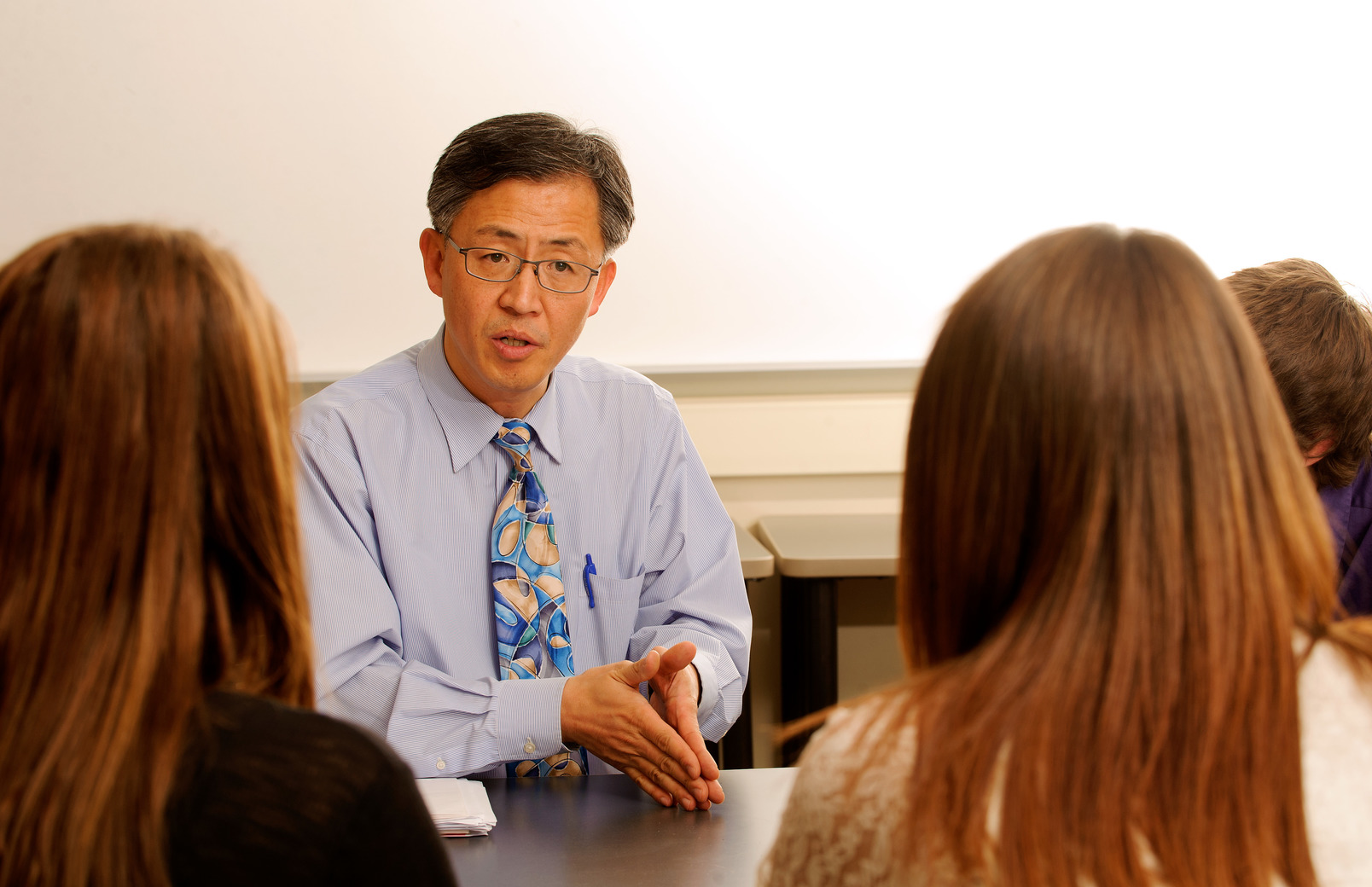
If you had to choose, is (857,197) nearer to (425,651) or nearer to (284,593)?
(425,651)

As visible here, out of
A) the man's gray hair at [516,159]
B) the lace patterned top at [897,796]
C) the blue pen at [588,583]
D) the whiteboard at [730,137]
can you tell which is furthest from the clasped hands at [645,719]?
the whiteboard at [730,137]

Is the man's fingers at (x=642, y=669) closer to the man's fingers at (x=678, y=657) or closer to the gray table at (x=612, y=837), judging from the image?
the man's fingers at (x=678, y=657)

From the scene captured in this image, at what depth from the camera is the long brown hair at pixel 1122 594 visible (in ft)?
1.81

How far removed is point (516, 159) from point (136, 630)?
1.03 meters

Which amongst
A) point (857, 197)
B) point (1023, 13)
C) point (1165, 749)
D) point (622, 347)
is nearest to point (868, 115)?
point (857, 197)

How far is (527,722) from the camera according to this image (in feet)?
4.07

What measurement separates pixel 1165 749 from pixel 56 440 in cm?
62

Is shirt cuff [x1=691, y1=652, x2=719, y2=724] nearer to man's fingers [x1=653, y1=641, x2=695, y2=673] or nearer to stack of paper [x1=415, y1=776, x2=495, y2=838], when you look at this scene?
man's fingers [x1=653, y1=641, x2=695, y2=673]

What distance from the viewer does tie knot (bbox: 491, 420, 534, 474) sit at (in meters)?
1.49

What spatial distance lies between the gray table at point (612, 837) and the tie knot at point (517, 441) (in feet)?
1.65

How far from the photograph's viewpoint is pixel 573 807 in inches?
40.4

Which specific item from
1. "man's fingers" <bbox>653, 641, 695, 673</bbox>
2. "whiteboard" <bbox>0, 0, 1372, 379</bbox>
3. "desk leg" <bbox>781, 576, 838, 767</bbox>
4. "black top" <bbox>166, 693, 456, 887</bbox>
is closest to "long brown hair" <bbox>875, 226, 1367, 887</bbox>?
"black top" <bbox>166, 693, 456, 887</bbox>

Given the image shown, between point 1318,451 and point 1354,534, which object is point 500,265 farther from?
point 1354,534

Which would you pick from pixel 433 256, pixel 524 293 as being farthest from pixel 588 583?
pixel 433 256
